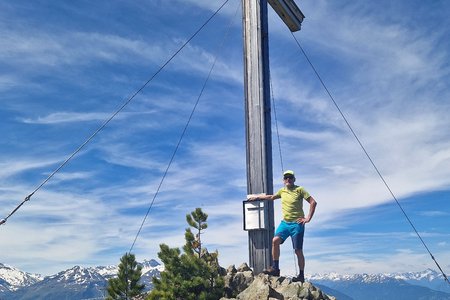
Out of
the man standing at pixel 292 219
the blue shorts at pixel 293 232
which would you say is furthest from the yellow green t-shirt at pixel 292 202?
the blue shorts at pixel 293 232

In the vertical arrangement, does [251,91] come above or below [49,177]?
above

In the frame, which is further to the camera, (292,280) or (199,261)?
(199,261)

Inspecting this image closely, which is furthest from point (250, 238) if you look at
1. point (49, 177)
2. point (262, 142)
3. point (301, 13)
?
point (301, 13)

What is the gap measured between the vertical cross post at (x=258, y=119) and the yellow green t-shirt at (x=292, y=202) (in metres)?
0.31

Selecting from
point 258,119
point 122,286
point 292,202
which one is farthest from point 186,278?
point 122,286

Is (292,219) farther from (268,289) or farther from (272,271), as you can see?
(268,289)

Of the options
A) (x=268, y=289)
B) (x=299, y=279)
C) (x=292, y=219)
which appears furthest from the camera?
(x=292, y=219)

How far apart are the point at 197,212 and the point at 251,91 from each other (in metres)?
4.39

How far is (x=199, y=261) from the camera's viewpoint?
33.8 feet

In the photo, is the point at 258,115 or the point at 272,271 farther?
the point at 258,115

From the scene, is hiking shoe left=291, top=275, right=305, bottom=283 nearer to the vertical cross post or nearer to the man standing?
the man standing

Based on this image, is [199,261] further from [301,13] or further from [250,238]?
[301,13]

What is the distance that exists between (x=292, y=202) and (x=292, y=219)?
349 mm

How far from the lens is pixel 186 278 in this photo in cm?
1020
